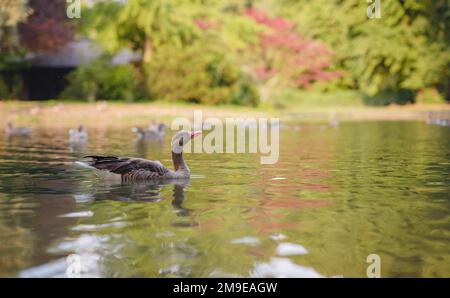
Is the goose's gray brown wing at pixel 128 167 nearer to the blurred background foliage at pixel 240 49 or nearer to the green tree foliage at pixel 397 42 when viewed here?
the blurred background foliage at pixel 240 49

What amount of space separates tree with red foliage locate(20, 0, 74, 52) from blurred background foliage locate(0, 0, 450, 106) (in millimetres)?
65

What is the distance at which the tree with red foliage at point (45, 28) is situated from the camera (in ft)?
129

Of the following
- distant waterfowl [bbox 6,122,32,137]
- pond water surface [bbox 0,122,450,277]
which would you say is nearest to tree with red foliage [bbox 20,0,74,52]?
distant waterfowl [bbox 6,122,32,137]

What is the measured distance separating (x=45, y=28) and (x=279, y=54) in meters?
19.6

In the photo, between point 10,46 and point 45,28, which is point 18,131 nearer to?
point 10,46

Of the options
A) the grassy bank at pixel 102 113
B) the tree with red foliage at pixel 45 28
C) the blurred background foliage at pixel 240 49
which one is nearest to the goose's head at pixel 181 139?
the grassy bank at pixel 102 113

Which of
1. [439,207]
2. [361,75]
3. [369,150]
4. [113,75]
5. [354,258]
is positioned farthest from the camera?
[361,75]

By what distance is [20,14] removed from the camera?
33.4 meters

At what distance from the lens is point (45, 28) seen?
3925 centimetres

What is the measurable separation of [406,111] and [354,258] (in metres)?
46.3

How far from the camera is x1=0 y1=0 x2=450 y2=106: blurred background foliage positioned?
41844 millimetres

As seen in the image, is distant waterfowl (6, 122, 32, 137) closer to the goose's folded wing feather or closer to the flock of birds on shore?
the flock of birds on shore

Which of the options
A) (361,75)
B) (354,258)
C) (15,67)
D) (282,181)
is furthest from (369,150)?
(361,75)
